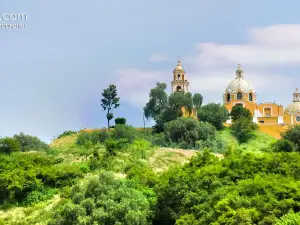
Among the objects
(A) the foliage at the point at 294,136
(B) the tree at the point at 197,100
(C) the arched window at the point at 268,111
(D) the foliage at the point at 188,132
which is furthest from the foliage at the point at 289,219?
(C) the arched window at the point at 268,111

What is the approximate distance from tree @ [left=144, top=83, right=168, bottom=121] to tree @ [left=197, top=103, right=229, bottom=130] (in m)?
3.16

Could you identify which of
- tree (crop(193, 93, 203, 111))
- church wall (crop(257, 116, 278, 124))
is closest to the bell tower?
church wall (crop(257, 116, 278, 124))

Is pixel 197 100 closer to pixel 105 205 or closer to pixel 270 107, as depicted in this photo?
pixel 270 107

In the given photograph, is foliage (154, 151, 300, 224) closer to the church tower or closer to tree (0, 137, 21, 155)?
tree (0, 137, 21, 155)

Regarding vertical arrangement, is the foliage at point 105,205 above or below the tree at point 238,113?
below

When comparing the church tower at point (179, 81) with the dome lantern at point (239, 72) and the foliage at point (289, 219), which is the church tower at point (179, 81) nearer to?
the dome lantern at point (239, 72)

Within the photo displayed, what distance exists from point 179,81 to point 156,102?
7781 mm

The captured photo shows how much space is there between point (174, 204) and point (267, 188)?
3911 mm

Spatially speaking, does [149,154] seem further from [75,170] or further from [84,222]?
[84,222]

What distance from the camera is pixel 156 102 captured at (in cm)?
5172

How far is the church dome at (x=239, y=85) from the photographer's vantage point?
203 ft

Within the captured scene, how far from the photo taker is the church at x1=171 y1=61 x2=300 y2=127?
5931 centimetres

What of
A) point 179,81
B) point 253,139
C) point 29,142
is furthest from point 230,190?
point 179,81

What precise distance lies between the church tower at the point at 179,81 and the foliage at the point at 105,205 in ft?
115
